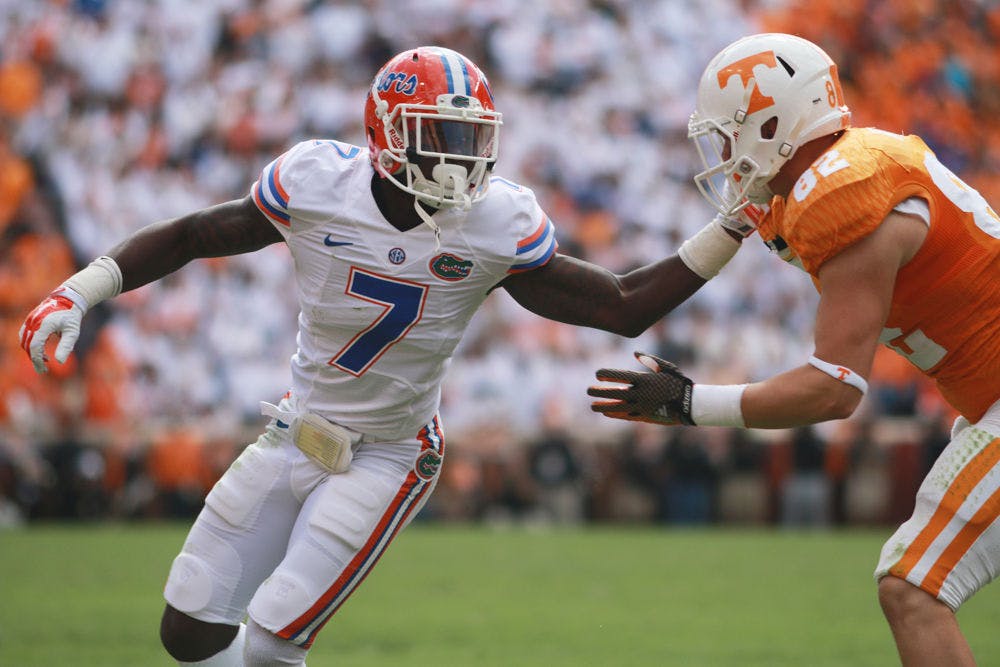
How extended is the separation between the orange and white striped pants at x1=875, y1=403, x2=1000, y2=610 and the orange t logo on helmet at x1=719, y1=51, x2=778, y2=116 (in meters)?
1.05

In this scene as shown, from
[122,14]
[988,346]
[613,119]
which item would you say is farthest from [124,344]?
[988,346]

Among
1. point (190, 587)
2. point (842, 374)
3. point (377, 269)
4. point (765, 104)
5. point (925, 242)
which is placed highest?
point (765, 104)

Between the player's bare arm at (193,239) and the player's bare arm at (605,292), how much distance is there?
81cm

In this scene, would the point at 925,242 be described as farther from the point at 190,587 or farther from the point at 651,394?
the point at 190,587

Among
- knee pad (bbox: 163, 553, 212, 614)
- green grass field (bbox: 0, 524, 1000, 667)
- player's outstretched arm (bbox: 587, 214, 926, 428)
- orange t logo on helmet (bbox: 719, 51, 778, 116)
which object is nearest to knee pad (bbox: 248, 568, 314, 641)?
knee pad (bbox: 163, 553, 212, 614)

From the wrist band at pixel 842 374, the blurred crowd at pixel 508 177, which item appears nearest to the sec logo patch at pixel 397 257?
the wrist band at pixel 842 374

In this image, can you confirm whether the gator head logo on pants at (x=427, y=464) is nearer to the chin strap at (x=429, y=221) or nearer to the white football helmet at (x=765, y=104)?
the chin strap at (x=429, y=221)

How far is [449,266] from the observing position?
4.02 meters

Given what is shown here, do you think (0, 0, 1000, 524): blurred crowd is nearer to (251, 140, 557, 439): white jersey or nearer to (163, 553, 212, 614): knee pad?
(163, 553, 212, 614): knee pad

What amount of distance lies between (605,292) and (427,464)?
768 mm

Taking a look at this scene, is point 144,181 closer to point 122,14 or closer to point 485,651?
point 122,14

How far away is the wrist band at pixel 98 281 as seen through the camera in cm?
409

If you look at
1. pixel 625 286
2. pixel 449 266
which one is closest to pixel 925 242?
pixel 625 286

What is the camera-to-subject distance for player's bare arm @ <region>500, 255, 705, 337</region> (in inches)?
164
